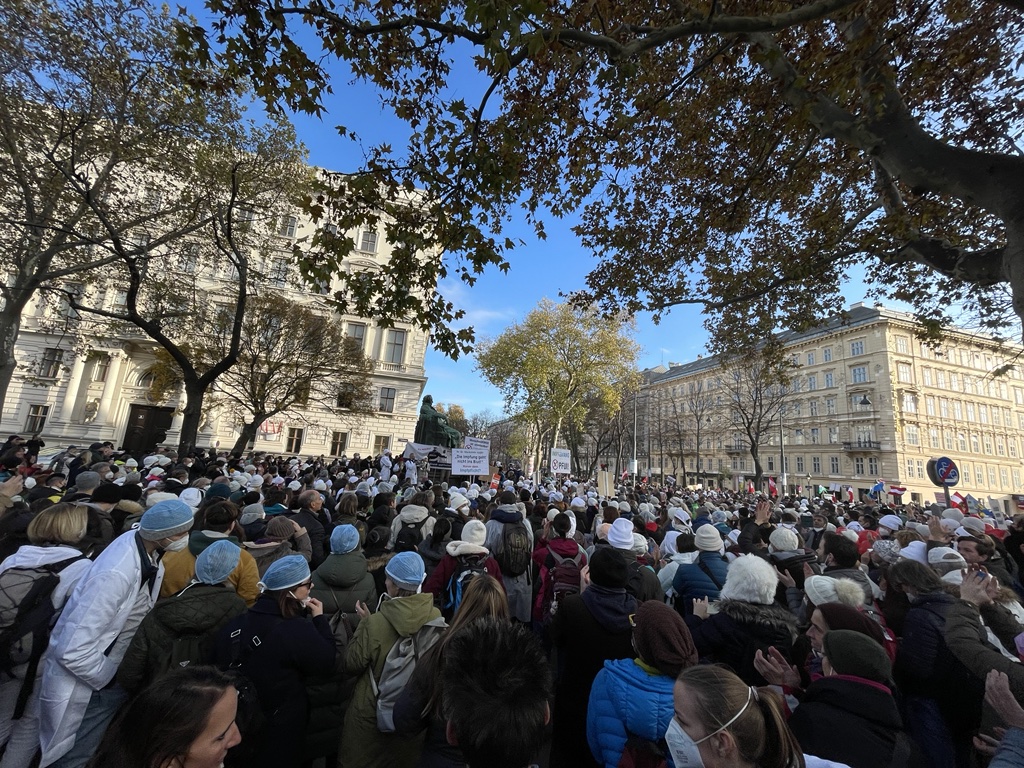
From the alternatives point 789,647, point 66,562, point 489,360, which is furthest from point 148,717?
point 489,360

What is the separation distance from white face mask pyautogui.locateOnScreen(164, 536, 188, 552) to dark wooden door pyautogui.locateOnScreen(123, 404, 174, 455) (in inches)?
1413

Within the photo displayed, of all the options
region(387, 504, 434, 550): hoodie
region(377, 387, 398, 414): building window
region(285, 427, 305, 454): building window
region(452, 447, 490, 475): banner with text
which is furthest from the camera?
region(377, 387, 398, 414): building window

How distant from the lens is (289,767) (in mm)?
2520

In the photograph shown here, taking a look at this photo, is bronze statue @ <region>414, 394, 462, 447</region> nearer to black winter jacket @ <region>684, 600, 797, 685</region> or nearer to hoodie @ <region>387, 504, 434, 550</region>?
hoodie @ <region>387, 504, 434, 550</region>

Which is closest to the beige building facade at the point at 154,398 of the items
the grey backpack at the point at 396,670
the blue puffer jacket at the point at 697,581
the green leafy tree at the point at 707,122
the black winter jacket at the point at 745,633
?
the green leafy tree at the point at 707,122

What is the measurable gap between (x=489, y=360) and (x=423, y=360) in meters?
5.82

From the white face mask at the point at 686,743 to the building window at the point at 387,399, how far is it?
35.4m

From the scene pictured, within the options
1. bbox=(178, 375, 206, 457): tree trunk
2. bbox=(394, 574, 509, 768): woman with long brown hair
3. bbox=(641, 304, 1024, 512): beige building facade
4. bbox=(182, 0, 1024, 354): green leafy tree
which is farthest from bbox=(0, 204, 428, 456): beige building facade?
bbox=(394, 574, 509, 768): woman with long brown hair

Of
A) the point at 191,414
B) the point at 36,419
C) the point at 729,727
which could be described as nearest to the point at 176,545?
the point at 729,727

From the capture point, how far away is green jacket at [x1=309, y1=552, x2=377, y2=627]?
3.54 meters

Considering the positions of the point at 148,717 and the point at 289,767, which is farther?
the point at 289,767

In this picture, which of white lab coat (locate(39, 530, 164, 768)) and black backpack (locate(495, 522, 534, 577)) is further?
black backpack (locate(495, 522, 534, 577))

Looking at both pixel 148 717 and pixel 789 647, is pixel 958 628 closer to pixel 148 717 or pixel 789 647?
pixel 789 647

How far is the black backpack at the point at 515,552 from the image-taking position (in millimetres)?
4867
